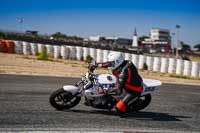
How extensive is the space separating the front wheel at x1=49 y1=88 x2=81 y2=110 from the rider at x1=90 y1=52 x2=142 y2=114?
3.20 feet

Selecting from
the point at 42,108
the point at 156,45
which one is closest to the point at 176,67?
the point at 42,108

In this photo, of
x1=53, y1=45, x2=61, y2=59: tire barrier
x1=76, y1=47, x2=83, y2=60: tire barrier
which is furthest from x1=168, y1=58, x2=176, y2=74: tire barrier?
x1=53, y1=45, x2=61, y2=59: tire barrier

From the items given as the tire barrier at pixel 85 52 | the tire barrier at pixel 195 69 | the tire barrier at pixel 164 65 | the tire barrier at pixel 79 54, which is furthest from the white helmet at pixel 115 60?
the tire barrier at pixel 79 54

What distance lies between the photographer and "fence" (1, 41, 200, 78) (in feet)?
97.6

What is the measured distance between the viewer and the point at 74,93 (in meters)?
8.98

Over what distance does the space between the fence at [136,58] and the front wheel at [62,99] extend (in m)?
21.4

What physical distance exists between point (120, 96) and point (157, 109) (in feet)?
6.14

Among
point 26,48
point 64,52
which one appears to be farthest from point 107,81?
point 26,48

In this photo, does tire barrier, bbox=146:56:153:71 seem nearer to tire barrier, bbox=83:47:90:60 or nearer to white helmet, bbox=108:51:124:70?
tire barrier, bbox=83:47:90:60

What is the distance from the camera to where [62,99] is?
903 centimetres

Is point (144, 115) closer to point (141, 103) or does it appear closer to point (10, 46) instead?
point (141, 103)

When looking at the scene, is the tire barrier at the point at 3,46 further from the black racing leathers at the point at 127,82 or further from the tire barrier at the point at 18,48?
the black racing leathers at the point at 127,82

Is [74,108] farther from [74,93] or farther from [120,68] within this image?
[120,68]

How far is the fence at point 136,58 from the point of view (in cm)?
2976
